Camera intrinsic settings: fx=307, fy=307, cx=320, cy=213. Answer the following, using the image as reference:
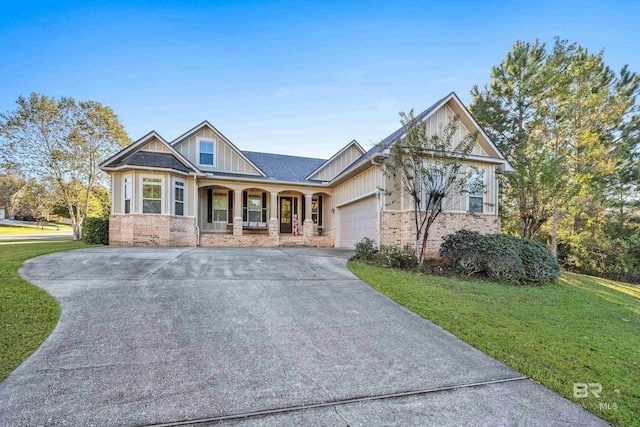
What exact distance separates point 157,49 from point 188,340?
43.4 ft

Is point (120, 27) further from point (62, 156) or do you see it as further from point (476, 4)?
point (476, 4)

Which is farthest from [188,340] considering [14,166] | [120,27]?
[14,166]

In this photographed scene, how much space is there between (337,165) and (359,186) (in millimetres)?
4479

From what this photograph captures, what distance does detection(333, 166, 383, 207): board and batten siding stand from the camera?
12452 millimetres

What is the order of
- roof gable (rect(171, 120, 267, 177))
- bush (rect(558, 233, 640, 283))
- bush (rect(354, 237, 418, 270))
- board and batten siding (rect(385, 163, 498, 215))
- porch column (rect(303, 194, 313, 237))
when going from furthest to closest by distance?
porch column (rect(303, 194, 313, 237)) < bush (rect(558, 233, 640, 283)) < roof gable (rect(171, 120, 267, 177)) < board and batten siding (rect(385, 163, 498, 215)) < bush (rect(354, 237, 418, 270))

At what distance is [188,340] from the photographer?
4.11 meters

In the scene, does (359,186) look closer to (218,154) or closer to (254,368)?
(218,154)

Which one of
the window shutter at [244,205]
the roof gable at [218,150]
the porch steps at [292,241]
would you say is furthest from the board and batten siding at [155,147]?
the porch steps at [292,241]

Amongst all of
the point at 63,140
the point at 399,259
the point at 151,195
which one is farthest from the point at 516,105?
the point at 63,140

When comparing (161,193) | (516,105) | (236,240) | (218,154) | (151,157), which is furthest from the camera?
(516,105)

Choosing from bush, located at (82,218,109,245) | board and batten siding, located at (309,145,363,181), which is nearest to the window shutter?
board and batten siding, located at (309,145,363,181)

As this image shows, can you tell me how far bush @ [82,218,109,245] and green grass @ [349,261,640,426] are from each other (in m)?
12.6

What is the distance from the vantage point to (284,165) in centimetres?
1919

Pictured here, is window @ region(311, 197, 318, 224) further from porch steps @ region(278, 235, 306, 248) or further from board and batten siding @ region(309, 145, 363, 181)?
porch steps @ region(278, 235, 306, 248)
